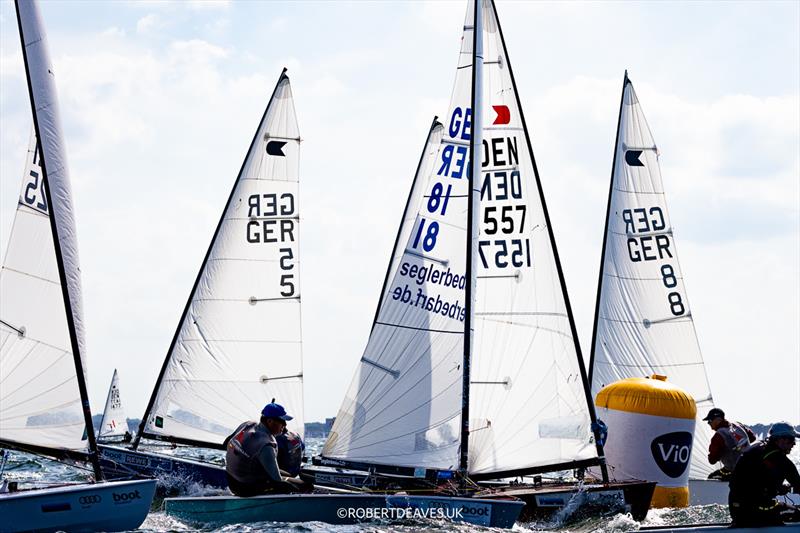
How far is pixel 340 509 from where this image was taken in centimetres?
1354

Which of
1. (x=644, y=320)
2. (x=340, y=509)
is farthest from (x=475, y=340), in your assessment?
(x=644, y=320)

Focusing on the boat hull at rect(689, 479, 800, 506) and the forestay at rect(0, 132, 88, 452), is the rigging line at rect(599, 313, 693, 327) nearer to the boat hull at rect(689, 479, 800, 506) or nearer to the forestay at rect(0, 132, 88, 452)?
the boat hull at rect(689, 479, 800, 506)

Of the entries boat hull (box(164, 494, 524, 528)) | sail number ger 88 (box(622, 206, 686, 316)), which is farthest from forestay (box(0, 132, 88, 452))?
sail number ger 88 (box(622, 206, 686, 316))

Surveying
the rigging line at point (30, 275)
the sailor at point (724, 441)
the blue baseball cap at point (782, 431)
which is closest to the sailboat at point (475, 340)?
the sailor at point (724, 441)

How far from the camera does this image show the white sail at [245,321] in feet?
65.1

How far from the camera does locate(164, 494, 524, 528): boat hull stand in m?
13.1

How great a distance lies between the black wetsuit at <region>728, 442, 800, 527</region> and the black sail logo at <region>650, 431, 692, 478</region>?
469 centimetres

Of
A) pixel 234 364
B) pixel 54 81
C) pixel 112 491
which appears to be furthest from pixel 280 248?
pixel 112 491

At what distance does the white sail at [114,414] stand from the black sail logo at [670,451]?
2598 cm

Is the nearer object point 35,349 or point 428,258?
point 35,349

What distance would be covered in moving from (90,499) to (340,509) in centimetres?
299

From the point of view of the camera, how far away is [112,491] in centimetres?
1296

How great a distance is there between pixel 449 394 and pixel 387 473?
5.02 feet

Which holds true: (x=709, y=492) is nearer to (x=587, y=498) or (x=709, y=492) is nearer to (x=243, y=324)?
(x=587, y=498)
